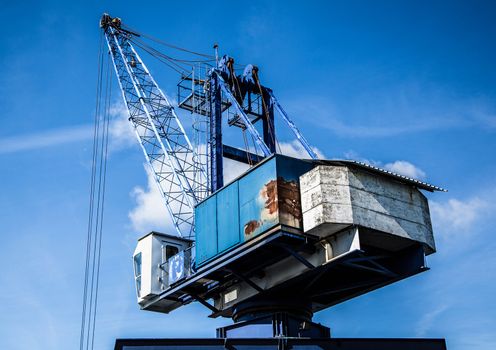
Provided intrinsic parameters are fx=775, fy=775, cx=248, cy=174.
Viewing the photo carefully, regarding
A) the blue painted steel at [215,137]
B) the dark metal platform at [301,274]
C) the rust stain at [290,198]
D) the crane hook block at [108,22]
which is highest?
the crane hook block at [108,22]

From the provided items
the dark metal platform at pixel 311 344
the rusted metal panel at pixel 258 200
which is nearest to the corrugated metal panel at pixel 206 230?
the rusted metal panel at pixel 258 200

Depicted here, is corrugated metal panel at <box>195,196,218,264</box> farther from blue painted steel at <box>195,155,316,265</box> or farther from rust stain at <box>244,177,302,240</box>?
rust stain at <box>244,177,302,240</box>

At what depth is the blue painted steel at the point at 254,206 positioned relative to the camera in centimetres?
4134

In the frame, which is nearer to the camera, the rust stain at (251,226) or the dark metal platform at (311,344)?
the dark metal platform at (311,344)

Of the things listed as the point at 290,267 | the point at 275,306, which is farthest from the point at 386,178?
the point at 275,306

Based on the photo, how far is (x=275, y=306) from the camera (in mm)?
45688

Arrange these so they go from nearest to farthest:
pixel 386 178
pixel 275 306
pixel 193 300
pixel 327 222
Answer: pixel 327 222 < pixel 386 178 < pixel 275 306 < pixel 193 300

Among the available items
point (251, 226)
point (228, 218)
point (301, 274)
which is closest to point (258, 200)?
point (251, 226)

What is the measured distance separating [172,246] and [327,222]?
15.8 m

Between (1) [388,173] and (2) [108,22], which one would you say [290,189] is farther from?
(2) [108,22]

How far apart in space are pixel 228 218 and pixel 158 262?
30.3 ft

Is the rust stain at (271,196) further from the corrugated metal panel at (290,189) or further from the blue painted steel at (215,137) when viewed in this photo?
the blue painted steel at (215,137)

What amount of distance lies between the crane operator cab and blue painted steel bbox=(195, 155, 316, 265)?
362 cm

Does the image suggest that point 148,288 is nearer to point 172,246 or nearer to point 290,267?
point 172,246
